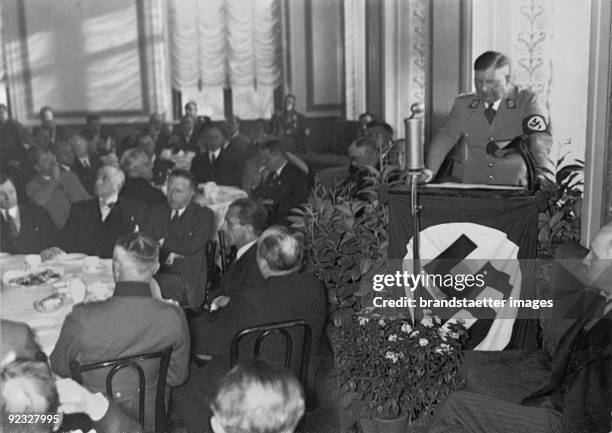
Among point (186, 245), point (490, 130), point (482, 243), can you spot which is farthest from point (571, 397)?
point (186, 245)

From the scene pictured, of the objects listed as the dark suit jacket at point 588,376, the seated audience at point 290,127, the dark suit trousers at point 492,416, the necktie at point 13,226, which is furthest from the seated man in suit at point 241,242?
the seated audience at point 290,127

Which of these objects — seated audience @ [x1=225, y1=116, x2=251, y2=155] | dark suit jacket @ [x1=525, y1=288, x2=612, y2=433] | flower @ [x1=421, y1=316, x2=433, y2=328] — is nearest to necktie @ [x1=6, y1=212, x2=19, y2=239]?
seated audience @ [x1=225, y1=116, x2=251, y2=155]

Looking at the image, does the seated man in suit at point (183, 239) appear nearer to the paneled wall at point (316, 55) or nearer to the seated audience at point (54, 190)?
the seated audience at point (54, 190)

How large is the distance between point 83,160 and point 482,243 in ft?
9.92

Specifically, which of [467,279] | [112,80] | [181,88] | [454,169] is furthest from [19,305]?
[181,88]

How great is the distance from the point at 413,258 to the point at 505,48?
84.0 inches

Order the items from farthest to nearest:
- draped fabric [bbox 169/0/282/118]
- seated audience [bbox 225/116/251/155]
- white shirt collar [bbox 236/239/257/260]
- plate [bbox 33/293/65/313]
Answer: draped fabric [bbox 169/0/282/118], seated audience [bbox 225/116/251/155], white shirt collar [bbox 236/239/257/260], plate [bbox 33/293/65/313]

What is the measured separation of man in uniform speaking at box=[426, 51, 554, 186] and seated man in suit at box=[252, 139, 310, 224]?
4.30ft

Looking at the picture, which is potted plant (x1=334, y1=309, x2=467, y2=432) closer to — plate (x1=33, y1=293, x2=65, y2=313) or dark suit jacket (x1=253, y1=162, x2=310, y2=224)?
plate (x1=33, y1=293, x2=65, y2=313)

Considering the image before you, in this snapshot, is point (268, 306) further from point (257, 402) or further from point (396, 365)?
point (257, 402)

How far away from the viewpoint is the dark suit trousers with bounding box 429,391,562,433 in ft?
7.13

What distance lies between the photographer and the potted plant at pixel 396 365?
97.6 inches

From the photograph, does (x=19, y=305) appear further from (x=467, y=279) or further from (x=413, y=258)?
(x=467, y=279)

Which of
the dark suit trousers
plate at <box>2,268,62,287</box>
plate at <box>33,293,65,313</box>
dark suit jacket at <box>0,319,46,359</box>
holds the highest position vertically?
plate at <box>2,268,62,287</box>
